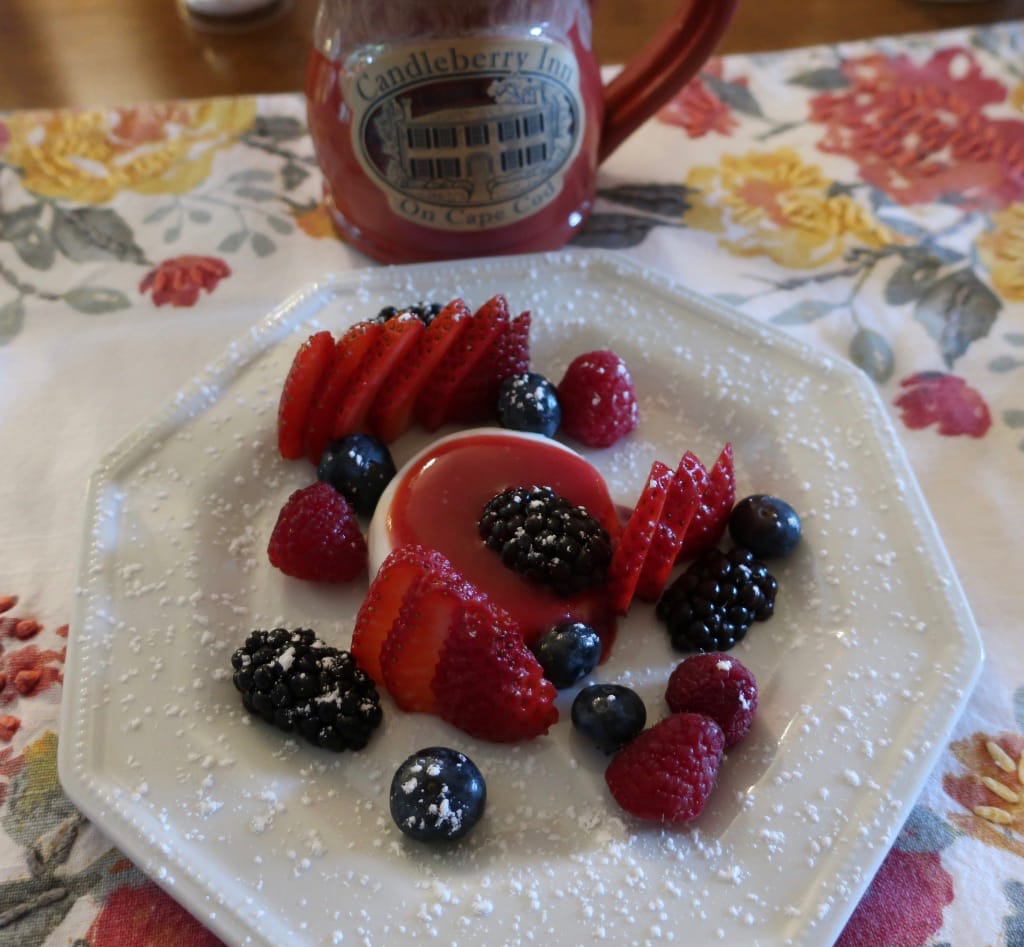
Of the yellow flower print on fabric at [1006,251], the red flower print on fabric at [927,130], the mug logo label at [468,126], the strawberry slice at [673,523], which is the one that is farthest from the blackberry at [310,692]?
the red flower print on fabric at [927,130]

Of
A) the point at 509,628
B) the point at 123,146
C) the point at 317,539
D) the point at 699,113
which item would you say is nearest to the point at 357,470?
the point at 317,539

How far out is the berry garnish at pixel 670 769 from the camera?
917 mm

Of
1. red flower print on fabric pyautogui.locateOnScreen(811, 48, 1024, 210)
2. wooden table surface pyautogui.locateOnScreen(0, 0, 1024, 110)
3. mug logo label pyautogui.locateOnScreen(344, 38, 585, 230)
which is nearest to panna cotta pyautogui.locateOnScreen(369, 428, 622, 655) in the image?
mug logo label pyautogui.locateOnScreen(344, 38, 585, 230)

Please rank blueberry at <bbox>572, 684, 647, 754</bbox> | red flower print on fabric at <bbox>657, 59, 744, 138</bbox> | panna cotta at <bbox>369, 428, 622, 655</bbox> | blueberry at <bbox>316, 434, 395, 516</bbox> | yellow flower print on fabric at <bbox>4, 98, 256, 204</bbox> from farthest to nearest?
1. red flower print on fabric at <bbox>657, 59, 744, 138</bbox>
2. yellow flower print on fabric at <bbox>4, 98, 256, 204</bbox>
3. blueberry at <bbox>316, 434, 395, 516</bbox>
4. panna cotta at <bbox>369, 428, 622, 655</bbox>
5. blueberry at <bbox>572, 684, 647, 754</bbox>

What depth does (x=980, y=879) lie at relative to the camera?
37.3 inches

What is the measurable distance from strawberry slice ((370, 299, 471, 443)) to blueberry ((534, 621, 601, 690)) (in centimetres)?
40

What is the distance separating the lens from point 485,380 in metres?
1.29

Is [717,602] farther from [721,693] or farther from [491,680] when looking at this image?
[491,680]

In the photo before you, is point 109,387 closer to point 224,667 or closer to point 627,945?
point 224,667

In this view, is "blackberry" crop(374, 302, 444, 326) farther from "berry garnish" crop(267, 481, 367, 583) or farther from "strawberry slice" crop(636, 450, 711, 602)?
"strawberry slice" crop(636, 450, 711, 602)

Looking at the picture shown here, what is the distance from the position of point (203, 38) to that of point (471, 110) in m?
1.09

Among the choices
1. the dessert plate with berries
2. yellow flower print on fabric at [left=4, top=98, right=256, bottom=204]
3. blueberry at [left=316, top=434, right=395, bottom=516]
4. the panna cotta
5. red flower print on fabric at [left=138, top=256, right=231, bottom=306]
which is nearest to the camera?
the dessert plate with berries

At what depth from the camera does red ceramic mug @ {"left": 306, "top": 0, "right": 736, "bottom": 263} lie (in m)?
1.18

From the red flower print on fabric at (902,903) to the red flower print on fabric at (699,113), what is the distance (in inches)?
54.8
